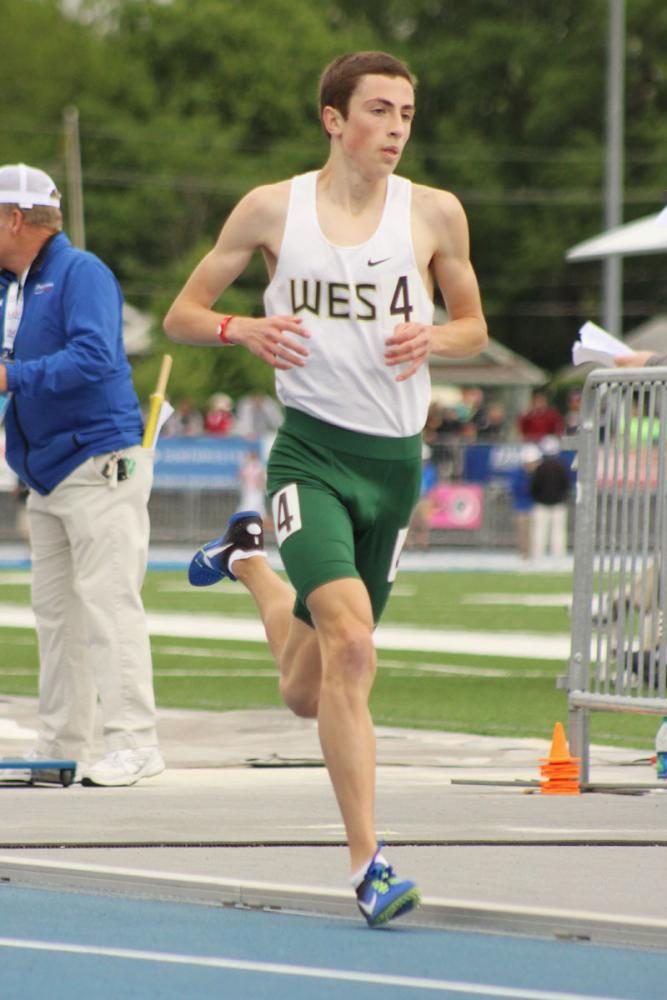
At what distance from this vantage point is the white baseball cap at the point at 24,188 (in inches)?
352

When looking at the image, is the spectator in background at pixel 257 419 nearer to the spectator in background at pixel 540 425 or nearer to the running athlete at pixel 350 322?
the spectator in background at pixel 540 425

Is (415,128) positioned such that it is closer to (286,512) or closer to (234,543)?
(234,543)

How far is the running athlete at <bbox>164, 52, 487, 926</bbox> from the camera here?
654 centimetres

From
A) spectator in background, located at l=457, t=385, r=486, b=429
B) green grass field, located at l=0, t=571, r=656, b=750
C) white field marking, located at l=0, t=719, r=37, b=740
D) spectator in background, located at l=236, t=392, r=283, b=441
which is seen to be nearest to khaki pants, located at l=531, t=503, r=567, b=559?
spectator in background, located at l=457, t=385, r=486, b=429

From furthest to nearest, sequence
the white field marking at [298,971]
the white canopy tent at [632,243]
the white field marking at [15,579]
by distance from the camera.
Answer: the white field marking at [15,579]
the white canopy tent at [632,243]
the white field marking at [298,971]

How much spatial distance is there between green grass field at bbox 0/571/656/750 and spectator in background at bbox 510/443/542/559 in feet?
26.4

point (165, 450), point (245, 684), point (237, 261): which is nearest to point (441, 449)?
point (165, 450)

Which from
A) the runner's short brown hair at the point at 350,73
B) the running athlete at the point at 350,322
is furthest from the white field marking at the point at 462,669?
the runner's short brown hair at the point at 350,73

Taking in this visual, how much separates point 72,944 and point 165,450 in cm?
2817

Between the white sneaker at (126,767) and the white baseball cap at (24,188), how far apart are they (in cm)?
212

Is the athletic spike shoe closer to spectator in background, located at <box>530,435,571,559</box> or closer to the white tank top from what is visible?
the white tank top

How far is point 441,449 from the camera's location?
34344 mm

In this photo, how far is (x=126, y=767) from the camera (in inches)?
347

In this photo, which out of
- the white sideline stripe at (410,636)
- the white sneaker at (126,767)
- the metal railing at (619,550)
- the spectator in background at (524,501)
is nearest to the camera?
the metal railing at (619,550)
